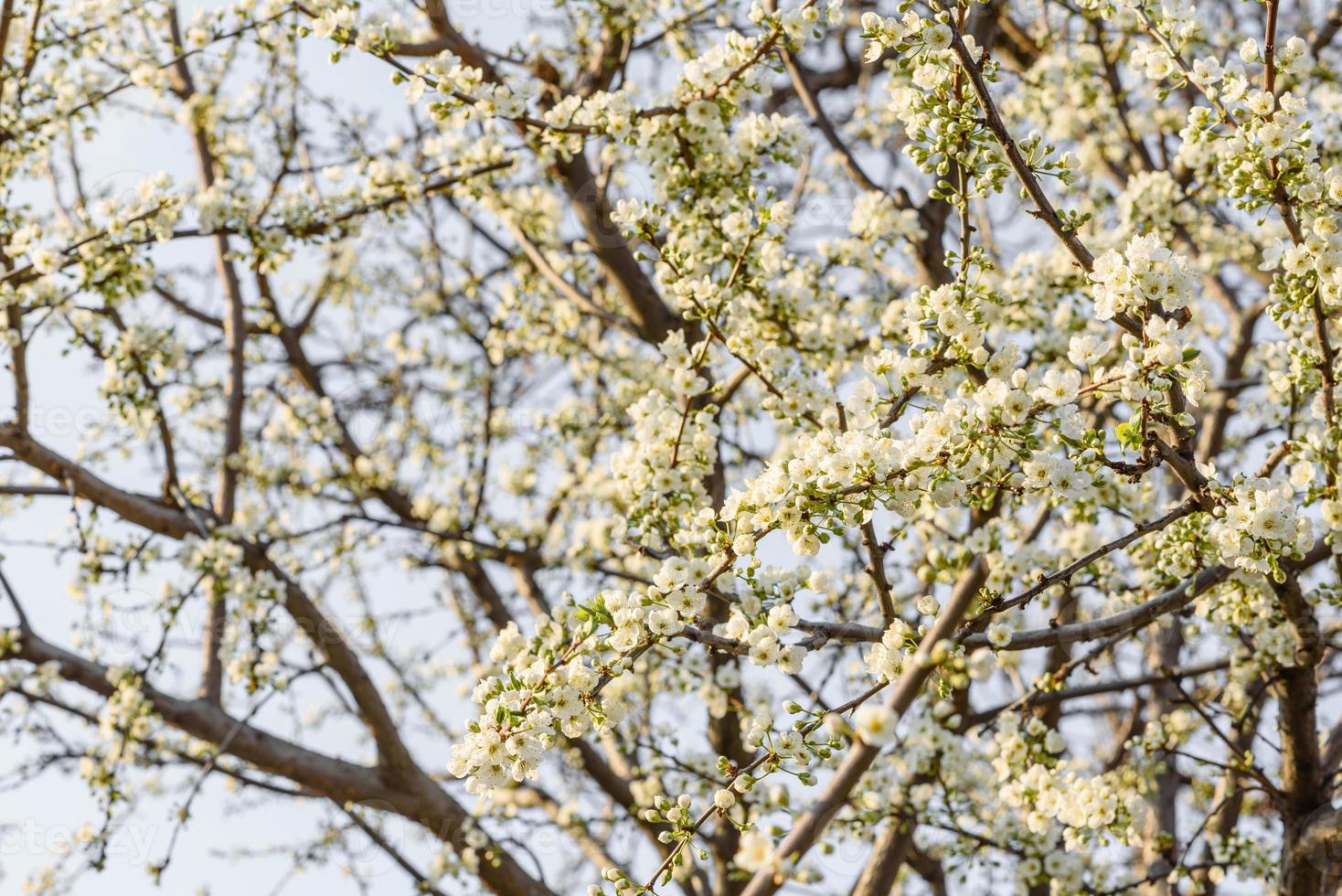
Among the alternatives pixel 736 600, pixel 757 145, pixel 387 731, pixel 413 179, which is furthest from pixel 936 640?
pixel 387 731

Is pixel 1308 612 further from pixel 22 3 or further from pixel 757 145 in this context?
pixel 22 3

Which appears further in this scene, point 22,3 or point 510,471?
point 510,471

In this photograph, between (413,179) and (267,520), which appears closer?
(413,179)

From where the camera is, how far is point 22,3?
4676 millimetres

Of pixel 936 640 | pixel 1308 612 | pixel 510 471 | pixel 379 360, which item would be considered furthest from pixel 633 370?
pixel 936 640

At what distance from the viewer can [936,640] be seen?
171 centimetres

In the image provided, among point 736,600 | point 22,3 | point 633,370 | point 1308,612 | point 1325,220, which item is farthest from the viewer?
point 633,370

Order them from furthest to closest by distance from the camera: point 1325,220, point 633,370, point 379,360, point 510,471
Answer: point 379,360 < point 510,471 < point 633,370 < point 1325,220

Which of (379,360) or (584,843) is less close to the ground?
(379,360)

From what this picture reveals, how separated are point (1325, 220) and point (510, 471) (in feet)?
18.9

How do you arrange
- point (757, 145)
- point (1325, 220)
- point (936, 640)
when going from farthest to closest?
point (757, 145) → point (1325, 220) → point (936, 640)

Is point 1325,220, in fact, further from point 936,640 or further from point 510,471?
point 510,471

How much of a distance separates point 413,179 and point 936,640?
4002 mm

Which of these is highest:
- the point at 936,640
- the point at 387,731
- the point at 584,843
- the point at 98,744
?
the point at 584,843
